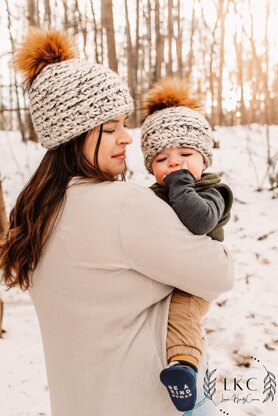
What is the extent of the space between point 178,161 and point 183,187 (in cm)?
23

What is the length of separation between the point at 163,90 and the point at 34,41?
593 mm

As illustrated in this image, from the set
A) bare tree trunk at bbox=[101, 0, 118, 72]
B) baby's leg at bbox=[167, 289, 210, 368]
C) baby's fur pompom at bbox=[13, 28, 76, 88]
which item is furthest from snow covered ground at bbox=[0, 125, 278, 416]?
bare tree trunk at bbox=[101, 0, 118, 72]

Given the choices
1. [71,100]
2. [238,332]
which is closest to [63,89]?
[71,100]

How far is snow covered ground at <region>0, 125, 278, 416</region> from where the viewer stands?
116 inches

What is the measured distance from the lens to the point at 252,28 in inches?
271

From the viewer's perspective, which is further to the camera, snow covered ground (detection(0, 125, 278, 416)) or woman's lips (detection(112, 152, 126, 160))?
snow covered ground (detection(0, 125, 278, 416))

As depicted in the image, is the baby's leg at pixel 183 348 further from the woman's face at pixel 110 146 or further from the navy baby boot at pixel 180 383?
the woman's face at pixel 110 146

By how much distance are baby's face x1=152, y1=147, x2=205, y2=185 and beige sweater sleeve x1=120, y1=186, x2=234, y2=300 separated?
50 cm

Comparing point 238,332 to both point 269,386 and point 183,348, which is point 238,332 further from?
point 183,348

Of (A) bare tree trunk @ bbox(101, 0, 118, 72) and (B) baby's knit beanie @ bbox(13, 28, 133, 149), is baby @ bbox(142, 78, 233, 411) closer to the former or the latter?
(B) baby's knit beanie @ bbox(13, 28, 133, 149)

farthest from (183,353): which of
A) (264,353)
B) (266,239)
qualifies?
(266,239)

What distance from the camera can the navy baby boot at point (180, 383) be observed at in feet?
3.64

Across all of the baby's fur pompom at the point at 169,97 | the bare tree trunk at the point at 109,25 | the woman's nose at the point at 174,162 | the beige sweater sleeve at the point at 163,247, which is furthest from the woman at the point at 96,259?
the bare tree trunk at the point at 109,25
